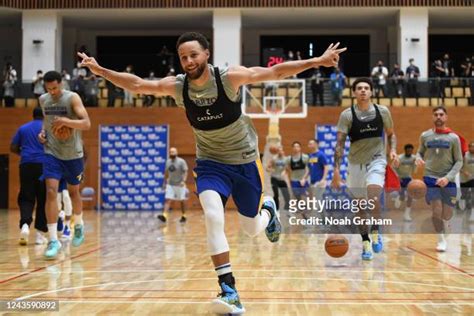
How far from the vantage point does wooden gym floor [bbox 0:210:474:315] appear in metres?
5.25

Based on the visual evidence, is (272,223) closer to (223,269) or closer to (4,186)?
(223,269)

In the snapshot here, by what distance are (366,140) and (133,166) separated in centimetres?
1788

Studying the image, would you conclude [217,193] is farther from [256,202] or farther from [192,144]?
[192,144]

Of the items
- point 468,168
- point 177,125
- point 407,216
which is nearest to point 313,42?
point 177,125

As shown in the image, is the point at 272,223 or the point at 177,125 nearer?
the point at 272,223

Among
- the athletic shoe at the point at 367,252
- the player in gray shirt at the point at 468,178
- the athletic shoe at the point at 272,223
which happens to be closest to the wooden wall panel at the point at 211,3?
the player in gray shirt at the point at 468,178

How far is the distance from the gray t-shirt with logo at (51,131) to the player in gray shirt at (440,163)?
4.88 metres

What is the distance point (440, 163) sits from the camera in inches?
397

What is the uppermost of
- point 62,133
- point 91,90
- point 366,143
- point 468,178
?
point 91,90

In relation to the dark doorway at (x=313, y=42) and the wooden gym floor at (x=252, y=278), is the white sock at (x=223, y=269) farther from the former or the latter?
the dark doorway at (x=313, y=42)

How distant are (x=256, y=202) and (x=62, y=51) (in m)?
27.4

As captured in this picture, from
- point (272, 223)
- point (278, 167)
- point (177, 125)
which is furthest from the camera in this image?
point (177, 125)

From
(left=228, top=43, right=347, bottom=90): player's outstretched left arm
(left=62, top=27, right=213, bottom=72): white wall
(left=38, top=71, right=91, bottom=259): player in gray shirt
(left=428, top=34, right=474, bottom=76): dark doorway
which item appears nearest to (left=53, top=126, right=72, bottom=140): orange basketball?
(left=38, top=71, right=91, bottom=259): player in gray shirt

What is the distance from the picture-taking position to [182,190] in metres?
18.5
